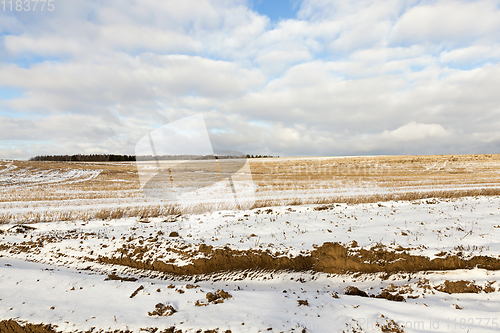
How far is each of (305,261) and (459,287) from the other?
449 centimetres

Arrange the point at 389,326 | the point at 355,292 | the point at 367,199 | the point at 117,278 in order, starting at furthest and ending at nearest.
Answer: the point at 367,199, the point at 117,278, the point at 355,292, the point at 389,326

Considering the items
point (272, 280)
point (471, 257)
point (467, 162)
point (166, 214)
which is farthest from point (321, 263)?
point (467, 162)

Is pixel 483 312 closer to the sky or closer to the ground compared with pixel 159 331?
closer to the ground

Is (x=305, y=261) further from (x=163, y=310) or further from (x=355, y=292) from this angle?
(x=163, y=310)

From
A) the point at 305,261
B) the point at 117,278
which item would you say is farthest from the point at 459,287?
the point at 117,278

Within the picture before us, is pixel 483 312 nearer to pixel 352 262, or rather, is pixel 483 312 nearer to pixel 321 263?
pixel 352 262

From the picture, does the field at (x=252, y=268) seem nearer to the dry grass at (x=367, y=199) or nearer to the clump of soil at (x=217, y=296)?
the clump of soil at (x=217, y=296)

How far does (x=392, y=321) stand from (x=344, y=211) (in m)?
9.27

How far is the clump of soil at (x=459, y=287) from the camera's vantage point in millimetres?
6750

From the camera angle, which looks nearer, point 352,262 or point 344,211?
point 352,262

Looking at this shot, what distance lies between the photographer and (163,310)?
19.6 ft

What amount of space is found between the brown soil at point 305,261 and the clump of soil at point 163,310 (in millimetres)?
2770

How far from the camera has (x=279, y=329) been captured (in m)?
5.32

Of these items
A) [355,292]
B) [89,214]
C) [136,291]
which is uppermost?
[89,214]
